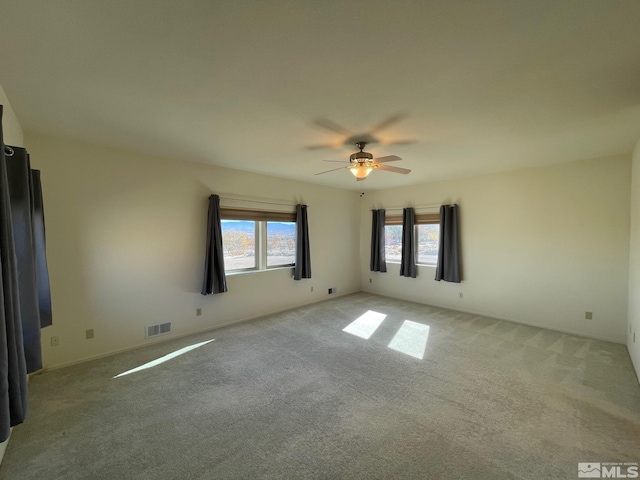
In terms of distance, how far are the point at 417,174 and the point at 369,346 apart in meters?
3.00

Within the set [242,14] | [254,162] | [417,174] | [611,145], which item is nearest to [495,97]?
[242,14]

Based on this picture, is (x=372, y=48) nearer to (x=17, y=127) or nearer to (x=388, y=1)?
(x=388, y=1)

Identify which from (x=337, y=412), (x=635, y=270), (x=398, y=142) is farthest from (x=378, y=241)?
(x=337, y=412)

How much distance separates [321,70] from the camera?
1738 mm

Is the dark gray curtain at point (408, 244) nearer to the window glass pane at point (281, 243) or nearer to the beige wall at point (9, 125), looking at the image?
the window glass pane at point (281, 243)

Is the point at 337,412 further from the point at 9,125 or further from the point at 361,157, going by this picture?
the point at 9,125

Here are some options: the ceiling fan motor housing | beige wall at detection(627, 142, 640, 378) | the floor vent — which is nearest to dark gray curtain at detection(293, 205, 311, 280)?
the floor vent

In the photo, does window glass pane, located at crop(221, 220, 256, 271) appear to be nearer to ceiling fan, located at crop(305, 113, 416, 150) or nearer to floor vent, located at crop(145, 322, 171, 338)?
floor vent, located at crop(145, 322, 171, 338)

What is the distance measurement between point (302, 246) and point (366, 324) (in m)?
1.87

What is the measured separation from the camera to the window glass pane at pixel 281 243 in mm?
5049

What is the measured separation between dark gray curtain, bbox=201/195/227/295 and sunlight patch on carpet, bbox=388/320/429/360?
2628 mm

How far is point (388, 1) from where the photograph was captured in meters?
1.22

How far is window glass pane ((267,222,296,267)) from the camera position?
5.05 meters

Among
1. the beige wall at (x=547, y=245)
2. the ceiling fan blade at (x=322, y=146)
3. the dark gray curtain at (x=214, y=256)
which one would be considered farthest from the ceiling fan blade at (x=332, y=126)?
the beige wall at (x=547, y=245)
